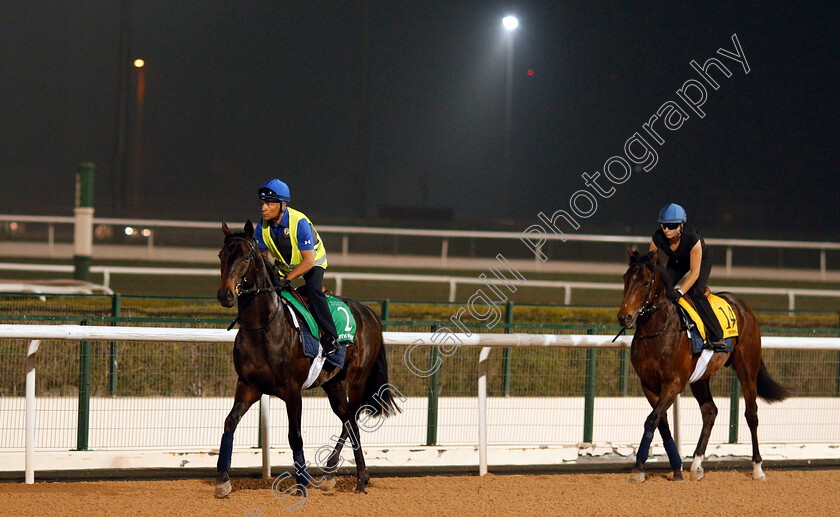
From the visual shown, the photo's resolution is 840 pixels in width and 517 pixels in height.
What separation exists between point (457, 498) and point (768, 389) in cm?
276

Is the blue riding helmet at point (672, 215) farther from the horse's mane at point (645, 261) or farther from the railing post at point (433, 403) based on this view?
the railing post at point (433, 403)

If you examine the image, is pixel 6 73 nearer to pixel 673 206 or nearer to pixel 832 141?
pixel 673 206

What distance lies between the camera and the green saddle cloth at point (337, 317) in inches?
189

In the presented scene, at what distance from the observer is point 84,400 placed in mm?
5340

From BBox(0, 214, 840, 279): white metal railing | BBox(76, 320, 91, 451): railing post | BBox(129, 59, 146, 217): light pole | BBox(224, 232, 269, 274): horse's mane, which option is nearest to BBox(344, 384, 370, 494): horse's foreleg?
BBox(224, 232, 269, 274): horse's mane

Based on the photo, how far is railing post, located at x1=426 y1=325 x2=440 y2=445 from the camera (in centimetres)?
594

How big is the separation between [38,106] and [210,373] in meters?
12.4

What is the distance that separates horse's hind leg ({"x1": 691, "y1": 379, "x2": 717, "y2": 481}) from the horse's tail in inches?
23.9

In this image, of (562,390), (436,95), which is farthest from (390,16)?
(562,390)

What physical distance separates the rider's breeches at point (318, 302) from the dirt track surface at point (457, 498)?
0.95 m

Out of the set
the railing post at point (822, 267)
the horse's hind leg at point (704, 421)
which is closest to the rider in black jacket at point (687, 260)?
the horse's hind leg at point (704, 421)

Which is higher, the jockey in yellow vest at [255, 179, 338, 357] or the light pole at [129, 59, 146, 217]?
the light pole at [129, 59, 146, 217]

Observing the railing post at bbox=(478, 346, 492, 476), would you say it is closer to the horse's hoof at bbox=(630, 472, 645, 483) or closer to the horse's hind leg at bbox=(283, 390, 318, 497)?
the horse's hoof at bbox=(630, 472, 645, 483)

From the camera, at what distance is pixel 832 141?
64.1 ft
